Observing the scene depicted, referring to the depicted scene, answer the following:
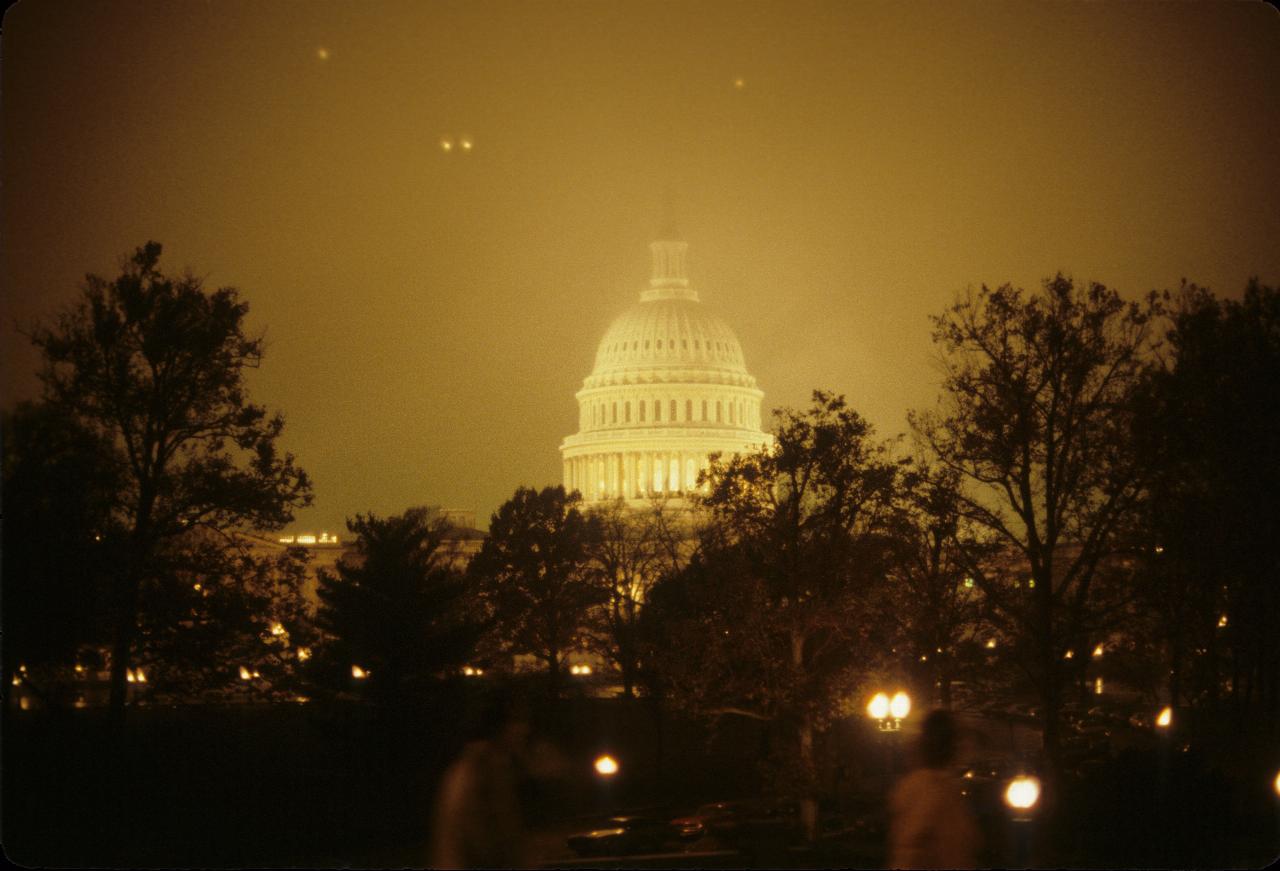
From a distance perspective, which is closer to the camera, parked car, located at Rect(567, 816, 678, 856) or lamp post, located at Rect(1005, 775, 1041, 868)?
lamp post, located at Rect(1005, 775, 1041, 868)

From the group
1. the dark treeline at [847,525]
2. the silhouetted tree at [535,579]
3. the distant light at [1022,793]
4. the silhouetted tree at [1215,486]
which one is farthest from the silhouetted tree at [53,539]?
the silhouetted tree at [535,579]

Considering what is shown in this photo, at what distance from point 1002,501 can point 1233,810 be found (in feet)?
20.3

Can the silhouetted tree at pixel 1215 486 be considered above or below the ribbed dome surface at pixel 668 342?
below

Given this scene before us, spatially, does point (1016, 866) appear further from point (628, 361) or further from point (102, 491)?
point (628, 361)

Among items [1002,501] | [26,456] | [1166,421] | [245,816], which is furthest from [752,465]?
[26,456]

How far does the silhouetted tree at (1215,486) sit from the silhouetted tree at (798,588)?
4.18m

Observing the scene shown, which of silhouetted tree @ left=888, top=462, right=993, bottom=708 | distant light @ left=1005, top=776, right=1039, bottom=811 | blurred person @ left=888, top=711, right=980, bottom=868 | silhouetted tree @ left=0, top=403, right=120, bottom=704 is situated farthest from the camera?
silhouetted tree @ left=888, top=462, right=993, bottom=708

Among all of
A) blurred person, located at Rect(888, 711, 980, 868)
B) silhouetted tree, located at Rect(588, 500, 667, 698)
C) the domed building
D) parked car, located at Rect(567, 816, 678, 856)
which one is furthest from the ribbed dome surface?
blurred person, located at Rect(888, 711, 980, 868)

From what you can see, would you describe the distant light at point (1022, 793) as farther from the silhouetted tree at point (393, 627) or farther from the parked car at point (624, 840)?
the silhouetted tree at point (393, 627)

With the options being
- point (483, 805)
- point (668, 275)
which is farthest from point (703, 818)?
point (668, 275)

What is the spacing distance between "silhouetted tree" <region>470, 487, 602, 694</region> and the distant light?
36.2 metres

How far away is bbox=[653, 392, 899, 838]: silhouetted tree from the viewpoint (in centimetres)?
2523

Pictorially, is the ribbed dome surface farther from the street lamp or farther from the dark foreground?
the street lamp

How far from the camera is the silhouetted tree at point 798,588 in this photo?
2523cm
